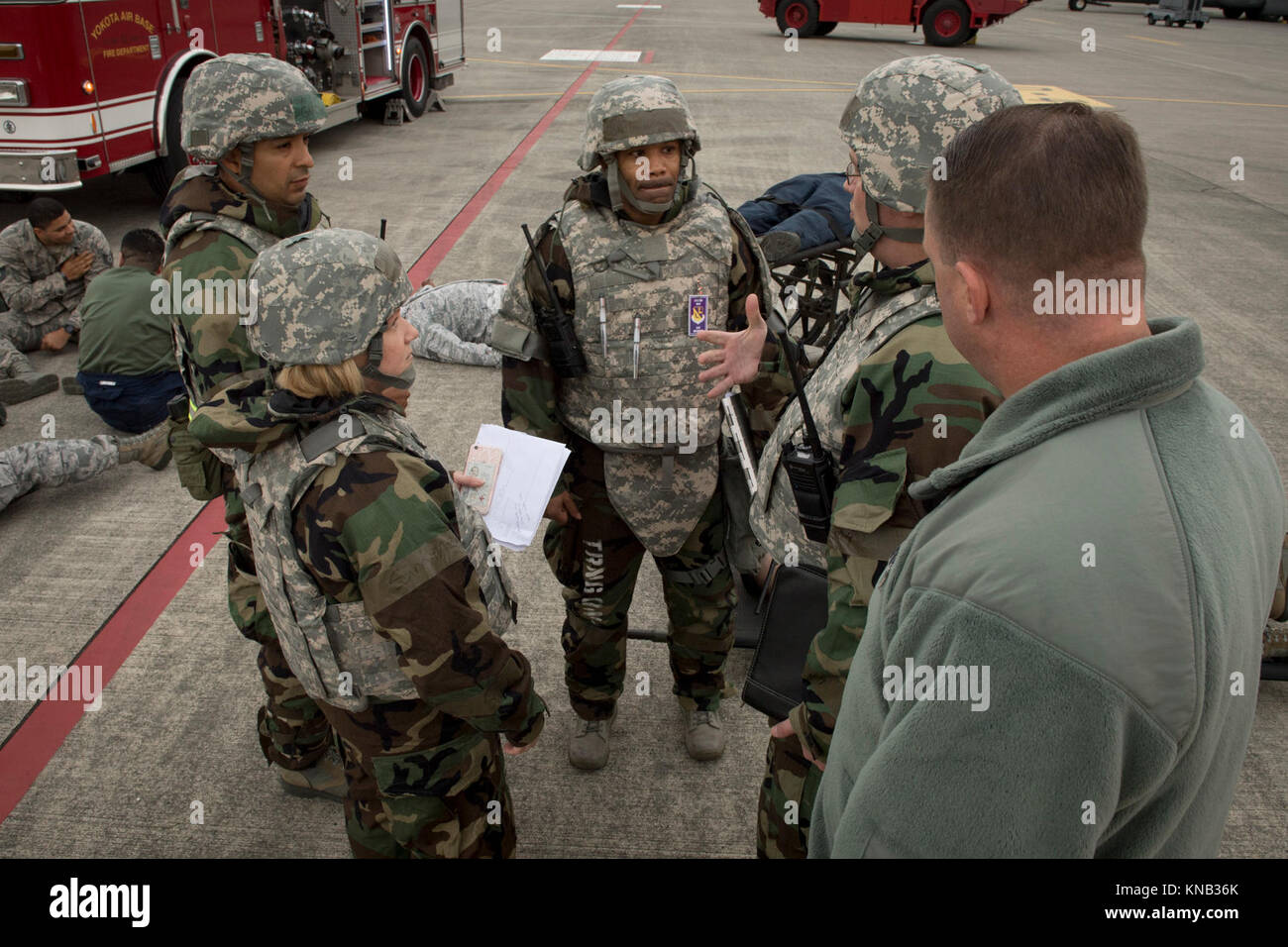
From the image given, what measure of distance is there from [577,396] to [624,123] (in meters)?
0.85

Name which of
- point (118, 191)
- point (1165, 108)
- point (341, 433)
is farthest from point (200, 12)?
point (1165, 108)

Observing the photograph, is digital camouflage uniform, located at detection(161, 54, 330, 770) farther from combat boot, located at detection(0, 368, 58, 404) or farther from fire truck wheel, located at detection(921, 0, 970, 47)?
fire truck wheel, located at detection(921, 0, 970, 47)

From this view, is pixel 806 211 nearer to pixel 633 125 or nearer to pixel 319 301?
pixel 633 125

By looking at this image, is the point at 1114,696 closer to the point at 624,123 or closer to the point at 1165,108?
the point at 624,123

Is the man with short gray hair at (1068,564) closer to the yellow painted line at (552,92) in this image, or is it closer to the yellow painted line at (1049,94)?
the yellow painted line at (552,92)

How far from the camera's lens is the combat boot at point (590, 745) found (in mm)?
3176

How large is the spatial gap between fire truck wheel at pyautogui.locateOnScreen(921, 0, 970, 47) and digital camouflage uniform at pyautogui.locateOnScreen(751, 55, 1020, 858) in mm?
20820

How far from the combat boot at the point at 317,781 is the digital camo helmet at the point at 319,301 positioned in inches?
64.5

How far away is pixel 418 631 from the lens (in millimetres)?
1956

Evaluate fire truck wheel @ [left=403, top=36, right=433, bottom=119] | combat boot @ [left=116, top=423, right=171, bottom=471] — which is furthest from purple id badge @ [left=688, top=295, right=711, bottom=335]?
fire truck wheel @ [left=403, top=36, right=433, bottom=119]

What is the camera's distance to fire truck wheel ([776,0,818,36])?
2130 cm

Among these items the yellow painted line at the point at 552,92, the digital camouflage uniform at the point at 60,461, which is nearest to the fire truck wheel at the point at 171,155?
the digital camouflage uniform at the point at 60,461

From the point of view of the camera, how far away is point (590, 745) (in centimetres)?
319

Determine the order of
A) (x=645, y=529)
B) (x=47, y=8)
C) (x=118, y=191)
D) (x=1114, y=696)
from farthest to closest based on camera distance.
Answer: (x=118, y=191) < (x=47, y=8) < (x=645, y=529) < (x=1114, y=696)
